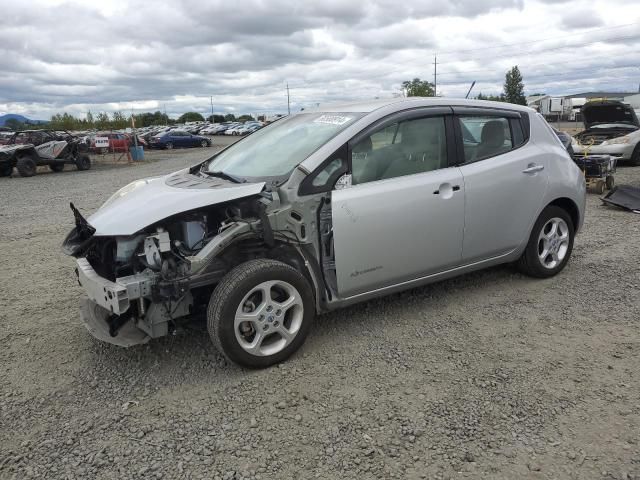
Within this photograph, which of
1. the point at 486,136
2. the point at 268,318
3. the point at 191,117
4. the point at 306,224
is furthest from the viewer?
the point at 191,117

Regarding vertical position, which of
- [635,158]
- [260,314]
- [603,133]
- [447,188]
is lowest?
[635,158]

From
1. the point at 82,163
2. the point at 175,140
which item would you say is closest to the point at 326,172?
the point at 82,163

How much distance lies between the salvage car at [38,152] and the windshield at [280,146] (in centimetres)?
1606

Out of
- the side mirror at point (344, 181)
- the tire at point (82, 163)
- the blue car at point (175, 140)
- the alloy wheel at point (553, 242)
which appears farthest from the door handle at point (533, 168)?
the blue car at point (175, 140)

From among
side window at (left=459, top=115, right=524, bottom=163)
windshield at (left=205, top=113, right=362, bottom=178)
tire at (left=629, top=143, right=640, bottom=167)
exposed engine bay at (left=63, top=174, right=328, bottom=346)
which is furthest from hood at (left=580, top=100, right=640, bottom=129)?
exposed engine bay at (left=63, top=174, right=328, bottom=346)

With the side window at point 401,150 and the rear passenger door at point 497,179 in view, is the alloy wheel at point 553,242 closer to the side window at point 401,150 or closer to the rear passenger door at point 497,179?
the rear passenger door at point 497,179

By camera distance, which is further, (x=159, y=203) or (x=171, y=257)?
(x=159, y=203)

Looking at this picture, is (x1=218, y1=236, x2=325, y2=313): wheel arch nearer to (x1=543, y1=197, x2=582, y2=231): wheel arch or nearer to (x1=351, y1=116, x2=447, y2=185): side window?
(x1=351, y1=116, x2=447, y2=185): side window

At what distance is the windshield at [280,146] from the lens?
3727 mm

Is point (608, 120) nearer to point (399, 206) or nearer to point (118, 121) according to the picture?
point (399, 206)

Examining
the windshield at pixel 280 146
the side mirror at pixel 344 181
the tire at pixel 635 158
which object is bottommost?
the tire at pixel 635 158

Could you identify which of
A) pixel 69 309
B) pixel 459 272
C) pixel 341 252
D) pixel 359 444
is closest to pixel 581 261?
pixel 459 272

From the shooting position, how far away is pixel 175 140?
35.7m

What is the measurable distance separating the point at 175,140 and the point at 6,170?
1847 cm
